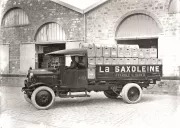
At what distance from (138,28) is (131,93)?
479 centimetres

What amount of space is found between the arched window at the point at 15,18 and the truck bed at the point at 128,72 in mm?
9051

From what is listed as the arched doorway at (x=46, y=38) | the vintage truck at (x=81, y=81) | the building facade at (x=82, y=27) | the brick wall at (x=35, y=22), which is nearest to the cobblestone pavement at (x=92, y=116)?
the vintage truck at (x=81, y=81)

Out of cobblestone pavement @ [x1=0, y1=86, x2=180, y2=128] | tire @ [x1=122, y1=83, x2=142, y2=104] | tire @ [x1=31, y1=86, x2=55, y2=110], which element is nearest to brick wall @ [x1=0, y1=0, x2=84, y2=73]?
tire @ [x1=122, y1=83, x2=142, y2=104]

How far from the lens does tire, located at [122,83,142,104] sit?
9230 millimetres

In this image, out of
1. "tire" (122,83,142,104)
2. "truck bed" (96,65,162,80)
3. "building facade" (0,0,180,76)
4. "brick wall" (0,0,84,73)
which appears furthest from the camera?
"brick wall" (0,0,84,73)

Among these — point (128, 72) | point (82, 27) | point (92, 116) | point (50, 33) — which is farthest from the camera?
point (50, 33)

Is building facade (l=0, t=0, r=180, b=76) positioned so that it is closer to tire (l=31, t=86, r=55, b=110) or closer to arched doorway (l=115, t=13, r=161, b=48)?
arched doorway (l=115, t=13, r=161, b=48)

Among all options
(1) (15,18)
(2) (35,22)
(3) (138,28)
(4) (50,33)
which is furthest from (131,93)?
(1) (15,18)

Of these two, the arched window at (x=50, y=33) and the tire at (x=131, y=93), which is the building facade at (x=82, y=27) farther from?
the tire at (x=131, y=93)

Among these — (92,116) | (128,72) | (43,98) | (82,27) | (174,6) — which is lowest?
(92,116)

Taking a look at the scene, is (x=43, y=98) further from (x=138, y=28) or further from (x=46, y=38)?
(x=46, y=38)

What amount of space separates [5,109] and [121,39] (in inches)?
291

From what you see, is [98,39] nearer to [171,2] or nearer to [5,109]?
[171,2]

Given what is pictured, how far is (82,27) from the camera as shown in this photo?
47.0 feet
